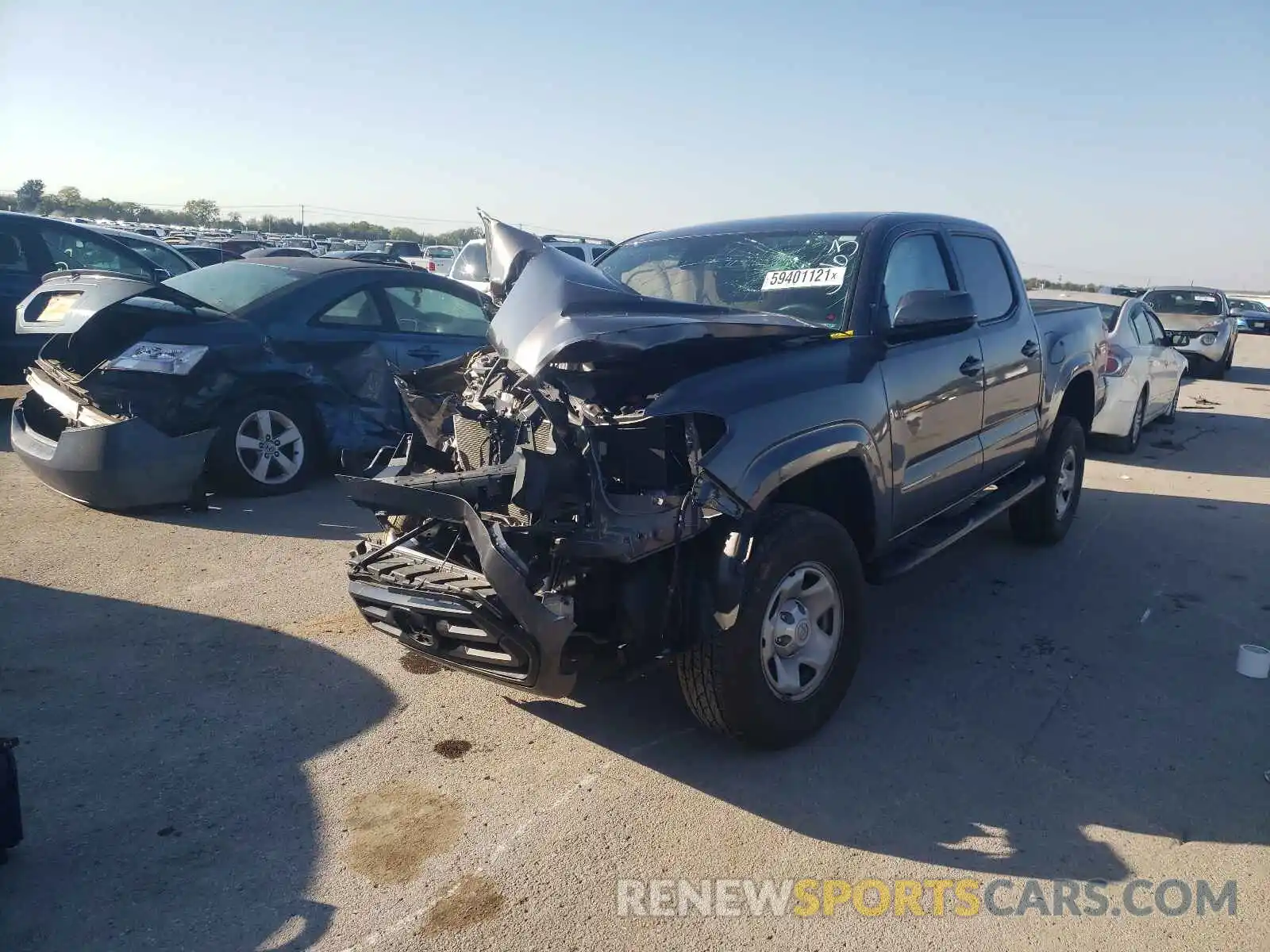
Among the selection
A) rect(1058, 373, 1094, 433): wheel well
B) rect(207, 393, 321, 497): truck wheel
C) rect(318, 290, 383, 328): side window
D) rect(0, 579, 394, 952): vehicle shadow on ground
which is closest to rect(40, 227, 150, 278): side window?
rect(318, 290, 383, 328): side window

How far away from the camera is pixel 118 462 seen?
5.85 m

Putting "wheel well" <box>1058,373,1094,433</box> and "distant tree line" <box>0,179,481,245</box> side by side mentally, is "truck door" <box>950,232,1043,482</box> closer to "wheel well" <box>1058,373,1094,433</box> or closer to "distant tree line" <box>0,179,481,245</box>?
"wheel well" <box>1058,373,1094,433</box>

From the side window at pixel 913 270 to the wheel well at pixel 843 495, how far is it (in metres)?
0.78

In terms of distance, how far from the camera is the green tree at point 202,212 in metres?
71.2

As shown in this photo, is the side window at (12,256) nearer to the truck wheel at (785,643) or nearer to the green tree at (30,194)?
the truck wheel at (785,643)

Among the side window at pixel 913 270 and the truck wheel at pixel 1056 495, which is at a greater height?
the side window at pixel 913 270

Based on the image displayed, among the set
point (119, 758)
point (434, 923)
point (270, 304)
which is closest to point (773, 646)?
point (434, 923)

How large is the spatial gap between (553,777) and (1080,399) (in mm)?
5023

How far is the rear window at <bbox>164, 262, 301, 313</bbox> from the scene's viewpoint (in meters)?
7.06

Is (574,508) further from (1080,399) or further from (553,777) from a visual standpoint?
(1080,399)

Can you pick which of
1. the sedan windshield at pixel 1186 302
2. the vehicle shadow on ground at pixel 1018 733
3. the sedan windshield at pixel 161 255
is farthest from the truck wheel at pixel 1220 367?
the sedan windshield at pixel 161 255

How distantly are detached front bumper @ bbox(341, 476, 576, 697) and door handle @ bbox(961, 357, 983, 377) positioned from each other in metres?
2.71

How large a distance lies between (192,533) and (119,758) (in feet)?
8.93

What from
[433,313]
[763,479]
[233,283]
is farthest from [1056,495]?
[233,283]
